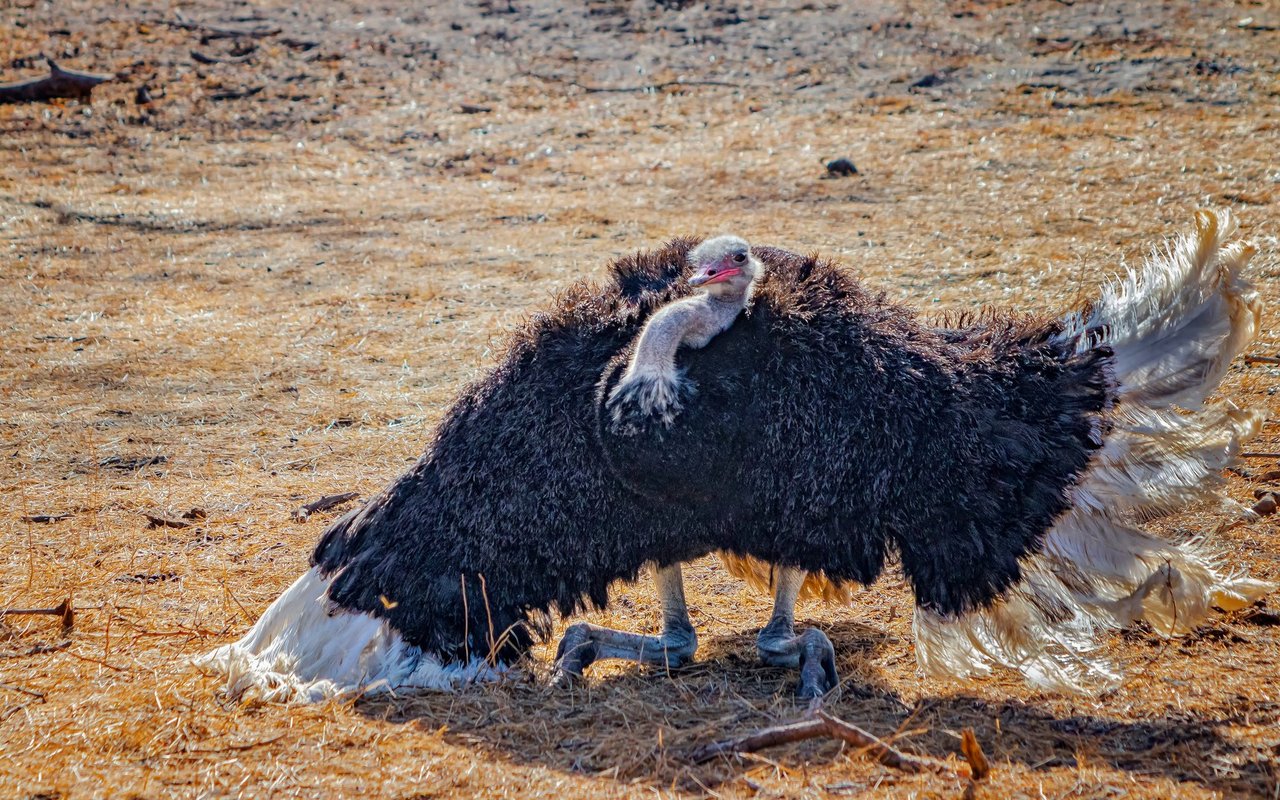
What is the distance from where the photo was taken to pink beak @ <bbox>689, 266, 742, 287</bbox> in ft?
13.2

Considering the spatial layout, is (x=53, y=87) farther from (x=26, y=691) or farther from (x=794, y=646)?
(x=794, y=646)

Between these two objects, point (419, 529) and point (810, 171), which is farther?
point (810, 171)

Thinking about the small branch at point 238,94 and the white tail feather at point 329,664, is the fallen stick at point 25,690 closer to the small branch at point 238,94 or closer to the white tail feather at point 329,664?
the white tail feather at point 329,664

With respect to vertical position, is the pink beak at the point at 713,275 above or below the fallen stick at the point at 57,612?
above

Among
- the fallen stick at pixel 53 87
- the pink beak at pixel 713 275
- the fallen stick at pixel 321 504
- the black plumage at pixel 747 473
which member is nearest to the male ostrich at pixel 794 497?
the black plumage at pixel 747 473

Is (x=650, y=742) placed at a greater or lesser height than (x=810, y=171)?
lesser

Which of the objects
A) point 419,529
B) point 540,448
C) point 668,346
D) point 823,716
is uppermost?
point 668,346

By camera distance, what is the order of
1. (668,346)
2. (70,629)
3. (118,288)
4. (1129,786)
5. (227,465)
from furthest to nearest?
(118,288) < (227,465) < (70,629) < (668,346) < (1129,786)

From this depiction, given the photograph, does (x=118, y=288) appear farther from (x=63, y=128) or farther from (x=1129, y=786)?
(x=1129, y=786)

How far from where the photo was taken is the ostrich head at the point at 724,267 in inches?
160

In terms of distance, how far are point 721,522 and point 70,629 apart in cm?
236

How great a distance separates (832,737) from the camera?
3.41 m

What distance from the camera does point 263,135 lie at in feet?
40.1

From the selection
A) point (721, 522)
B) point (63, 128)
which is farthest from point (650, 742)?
point (63, 128)
